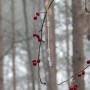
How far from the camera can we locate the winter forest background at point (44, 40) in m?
6.01

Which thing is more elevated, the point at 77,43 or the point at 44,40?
the point at 77,43

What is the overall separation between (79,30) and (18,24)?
12.3 metres

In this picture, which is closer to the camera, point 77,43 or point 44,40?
point 77,43

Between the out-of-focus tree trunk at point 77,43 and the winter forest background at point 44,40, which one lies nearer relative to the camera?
the out-of-focus tree trunk at point 77,43

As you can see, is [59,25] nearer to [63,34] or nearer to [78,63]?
[63,34]

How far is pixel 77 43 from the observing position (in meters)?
6.01

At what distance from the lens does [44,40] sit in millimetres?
7938

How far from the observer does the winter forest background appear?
6.01 meters

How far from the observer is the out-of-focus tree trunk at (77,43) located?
Result: 584 centimetres

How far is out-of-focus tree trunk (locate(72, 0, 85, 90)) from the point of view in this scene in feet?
19.2

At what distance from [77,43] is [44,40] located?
201 cm

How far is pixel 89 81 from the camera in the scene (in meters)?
→ 23.4

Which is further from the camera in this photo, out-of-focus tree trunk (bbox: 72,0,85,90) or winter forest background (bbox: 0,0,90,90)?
winter forest background (bbox: 0,0,90,90)

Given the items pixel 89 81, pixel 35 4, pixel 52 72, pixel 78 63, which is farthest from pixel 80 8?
pixel 89 81
